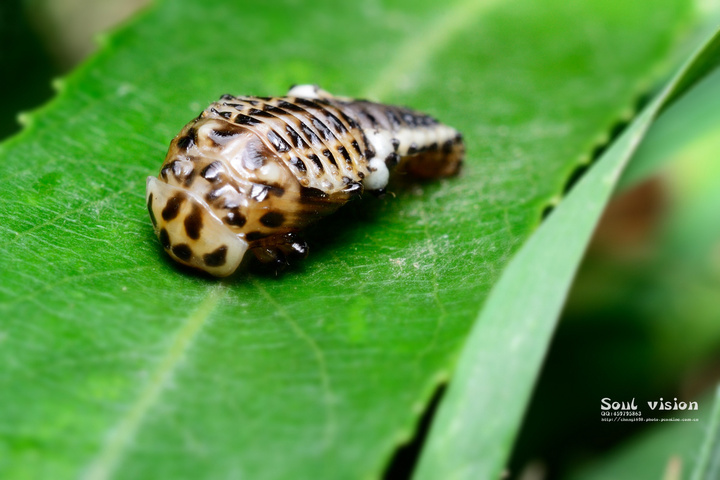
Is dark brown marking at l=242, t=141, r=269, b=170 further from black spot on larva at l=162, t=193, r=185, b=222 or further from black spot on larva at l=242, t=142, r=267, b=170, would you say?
black spot on larva at l=162, t=193, r=185, b=222

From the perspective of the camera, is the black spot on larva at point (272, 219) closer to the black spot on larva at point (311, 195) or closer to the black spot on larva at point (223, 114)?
the black spot on larva at point (311, 195)

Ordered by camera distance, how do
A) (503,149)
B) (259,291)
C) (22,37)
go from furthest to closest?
(22,37) → (503,149) → (259,291)

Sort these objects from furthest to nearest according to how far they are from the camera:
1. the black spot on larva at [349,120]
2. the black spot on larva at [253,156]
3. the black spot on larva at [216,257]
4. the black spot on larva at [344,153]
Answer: the black spot on larva at [349,120]
the black spot on larva at [344,153]
the black spot on larva at [253,156]
the black spot on larva at [216,257]

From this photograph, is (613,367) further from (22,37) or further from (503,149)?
(22,37)

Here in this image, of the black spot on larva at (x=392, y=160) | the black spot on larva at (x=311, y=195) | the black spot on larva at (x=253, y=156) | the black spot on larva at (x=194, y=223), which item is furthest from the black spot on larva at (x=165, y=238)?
the black spot on larva at (x=392, y=160)

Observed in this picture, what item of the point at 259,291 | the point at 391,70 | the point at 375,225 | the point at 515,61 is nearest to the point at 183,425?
the point at 259,291

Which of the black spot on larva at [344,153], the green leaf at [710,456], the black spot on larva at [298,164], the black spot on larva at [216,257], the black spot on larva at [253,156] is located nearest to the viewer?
the green leaf at [710,456]
